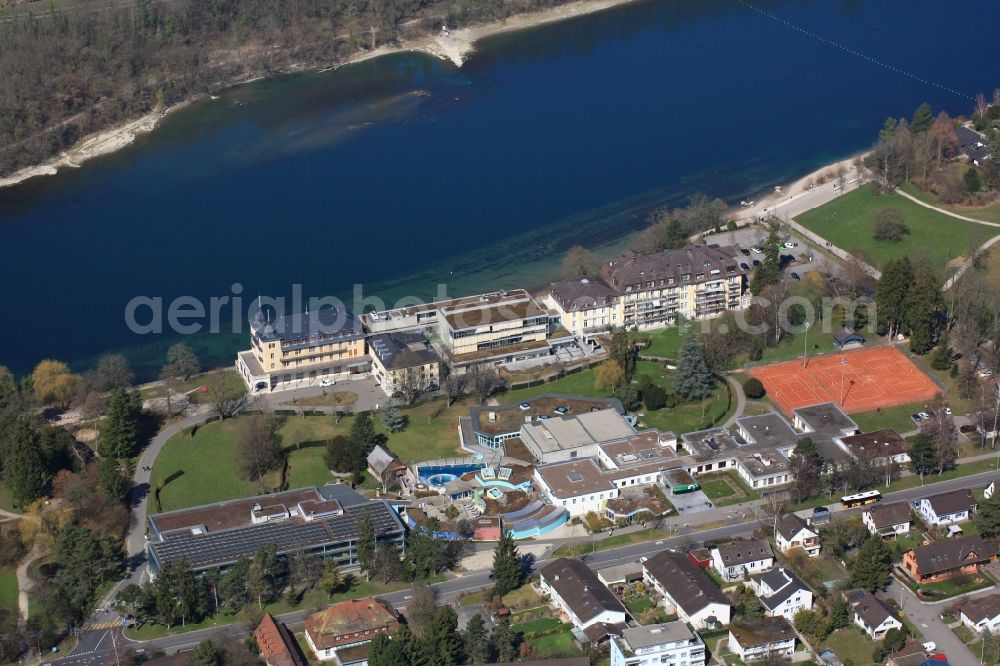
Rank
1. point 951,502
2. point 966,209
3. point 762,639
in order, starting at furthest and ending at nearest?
point 966,209, point 951,502, point 762,639

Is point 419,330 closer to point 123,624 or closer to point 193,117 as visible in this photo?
point 123,624

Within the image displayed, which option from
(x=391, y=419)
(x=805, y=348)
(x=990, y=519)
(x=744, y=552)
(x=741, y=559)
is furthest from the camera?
(x=805, y=348)

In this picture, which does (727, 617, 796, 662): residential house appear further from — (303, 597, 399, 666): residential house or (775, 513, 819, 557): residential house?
(303, 597, 399, 666): residential house

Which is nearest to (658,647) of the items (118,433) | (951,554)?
(951,554)

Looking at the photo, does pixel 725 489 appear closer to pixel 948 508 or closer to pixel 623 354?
pixel 948 508

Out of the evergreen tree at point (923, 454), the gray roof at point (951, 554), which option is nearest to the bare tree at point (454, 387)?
the evergreen tree at point (923, 454)

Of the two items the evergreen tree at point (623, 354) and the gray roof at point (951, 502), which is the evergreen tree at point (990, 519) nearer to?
the gray roof at point (951, 502)
